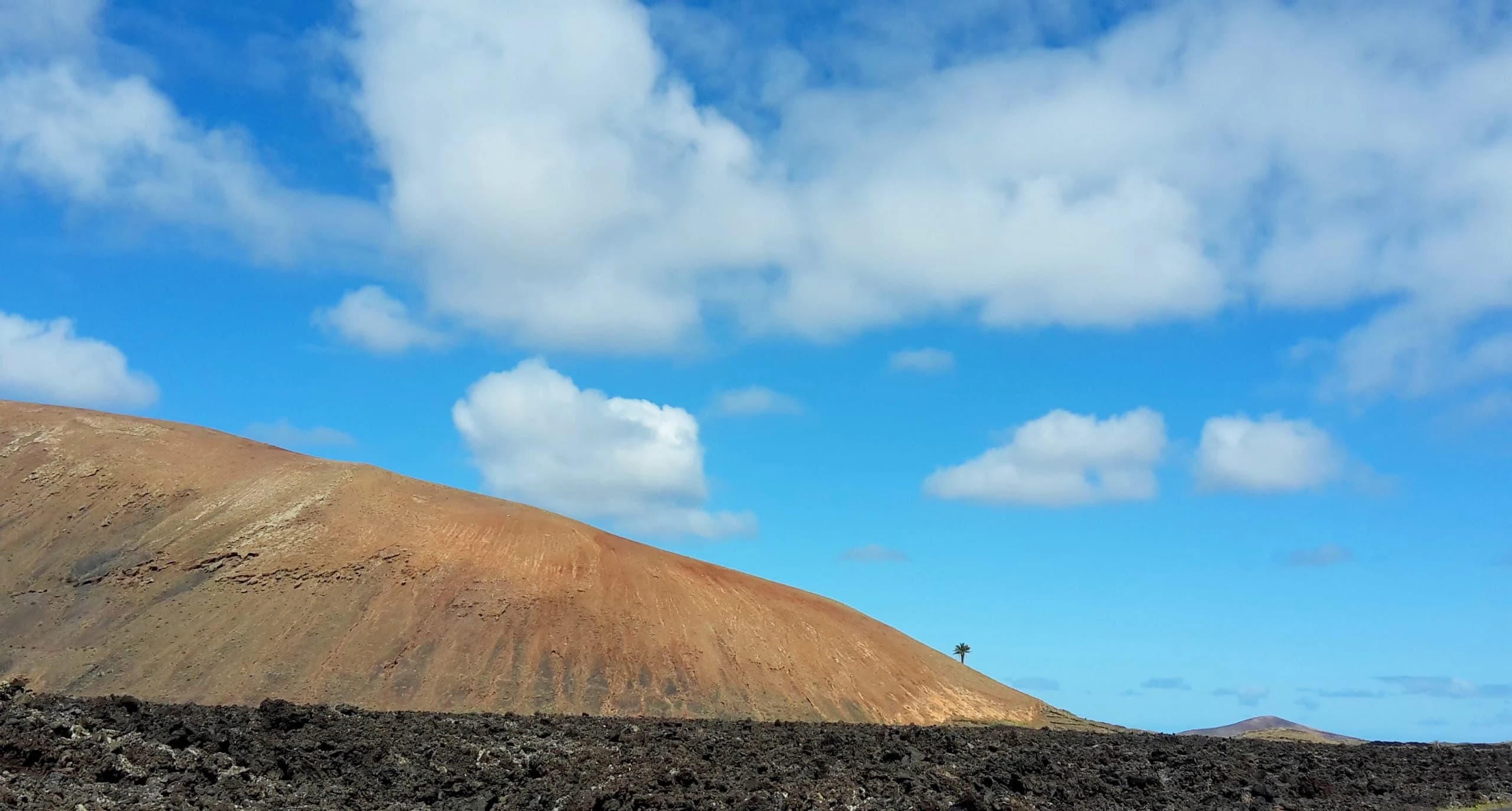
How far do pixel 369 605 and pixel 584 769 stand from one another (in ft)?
116

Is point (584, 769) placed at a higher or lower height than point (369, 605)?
A: lower

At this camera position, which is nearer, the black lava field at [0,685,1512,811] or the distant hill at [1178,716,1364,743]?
the black lava field at [0,685,1512,811]

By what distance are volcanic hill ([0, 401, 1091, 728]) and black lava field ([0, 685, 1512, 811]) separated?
64.5ft

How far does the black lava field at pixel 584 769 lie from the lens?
26344 mm

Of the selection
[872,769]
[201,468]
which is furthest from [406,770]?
[201,468]

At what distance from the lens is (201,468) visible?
73125mm

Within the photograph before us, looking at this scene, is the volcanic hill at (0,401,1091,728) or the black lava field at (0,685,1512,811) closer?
the black lava field at (0,685,1512,811)

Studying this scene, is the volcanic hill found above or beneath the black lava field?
above

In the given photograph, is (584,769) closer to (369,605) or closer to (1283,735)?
(369,605)

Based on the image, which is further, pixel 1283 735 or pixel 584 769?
pixel 1283 735

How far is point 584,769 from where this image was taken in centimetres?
3092

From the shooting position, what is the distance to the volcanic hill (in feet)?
189

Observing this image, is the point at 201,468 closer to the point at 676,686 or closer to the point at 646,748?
the point at 676,686

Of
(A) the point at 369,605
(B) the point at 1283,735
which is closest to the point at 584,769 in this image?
(A) the point at 369,605
